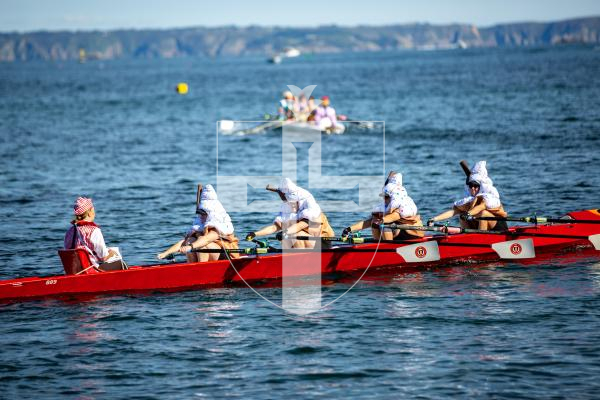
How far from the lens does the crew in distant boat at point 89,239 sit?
65.7ft

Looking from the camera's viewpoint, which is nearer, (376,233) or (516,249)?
(516,249)

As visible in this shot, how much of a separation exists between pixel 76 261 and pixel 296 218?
16.5 ft

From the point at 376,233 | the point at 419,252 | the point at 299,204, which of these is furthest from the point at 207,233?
Answer: the point at 419,252

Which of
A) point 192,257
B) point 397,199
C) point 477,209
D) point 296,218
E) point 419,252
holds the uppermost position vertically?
point 397,199

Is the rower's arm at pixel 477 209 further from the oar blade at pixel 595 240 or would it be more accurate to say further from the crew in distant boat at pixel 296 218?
the crew in distant boat at pixel 296 218

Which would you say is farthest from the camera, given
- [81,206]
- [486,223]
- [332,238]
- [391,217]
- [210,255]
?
[486,223]

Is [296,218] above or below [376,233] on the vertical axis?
above

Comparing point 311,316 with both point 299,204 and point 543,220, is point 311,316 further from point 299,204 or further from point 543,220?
point 543,220

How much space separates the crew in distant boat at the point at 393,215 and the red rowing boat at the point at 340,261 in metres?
0.45

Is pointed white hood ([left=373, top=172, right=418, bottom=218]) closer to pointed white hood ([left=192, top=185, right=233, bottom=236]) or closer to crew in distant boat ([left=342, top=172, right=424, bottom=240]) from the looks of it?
crew in distant boat ([left=342, top=172, right=424, bottom=240])

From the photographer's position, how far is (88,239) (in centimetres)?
2031

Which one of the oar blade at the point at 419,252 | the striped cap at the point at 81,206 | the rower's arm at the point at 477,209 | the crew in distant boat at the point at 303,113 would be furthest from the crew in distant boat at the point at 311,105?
the striped cap at the point at 81,206

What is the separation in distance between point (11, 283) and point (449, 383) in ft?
33.5

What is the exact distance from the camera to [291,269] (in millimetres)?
21844
